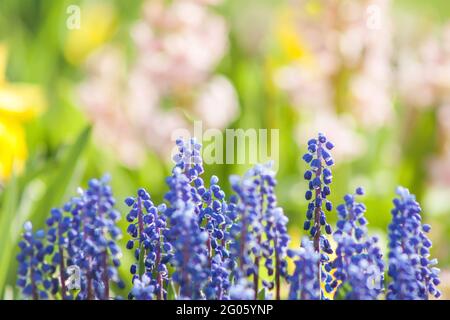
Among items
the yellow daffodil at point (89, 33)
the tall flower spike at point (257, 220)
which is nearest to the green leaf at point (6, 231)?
the tall flower spike at point (257, 220)

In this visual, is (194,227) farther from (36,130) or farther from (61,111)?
(61,111)

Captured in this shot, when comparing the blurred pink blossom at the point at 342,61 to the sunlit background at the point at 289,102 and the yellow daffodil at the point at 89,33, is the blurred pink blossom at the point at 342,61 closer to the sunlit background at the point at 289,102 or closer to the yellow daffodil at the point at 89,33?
the sunlit background at the point at 289,102

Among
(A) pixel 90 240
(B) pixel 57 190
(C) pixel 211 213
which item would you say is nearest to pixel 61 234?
(A) pixel 90 240

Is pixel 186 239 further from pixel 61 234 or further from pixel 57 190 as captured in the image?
pixel 57 190

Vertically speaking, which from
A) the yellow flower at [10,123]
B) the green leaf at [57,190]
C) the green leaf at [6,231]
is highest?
the yellow flower at [10,123]

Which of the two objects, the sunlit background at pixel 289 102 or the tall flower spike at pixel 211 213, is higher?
the sunlit background at pixel 289 102
